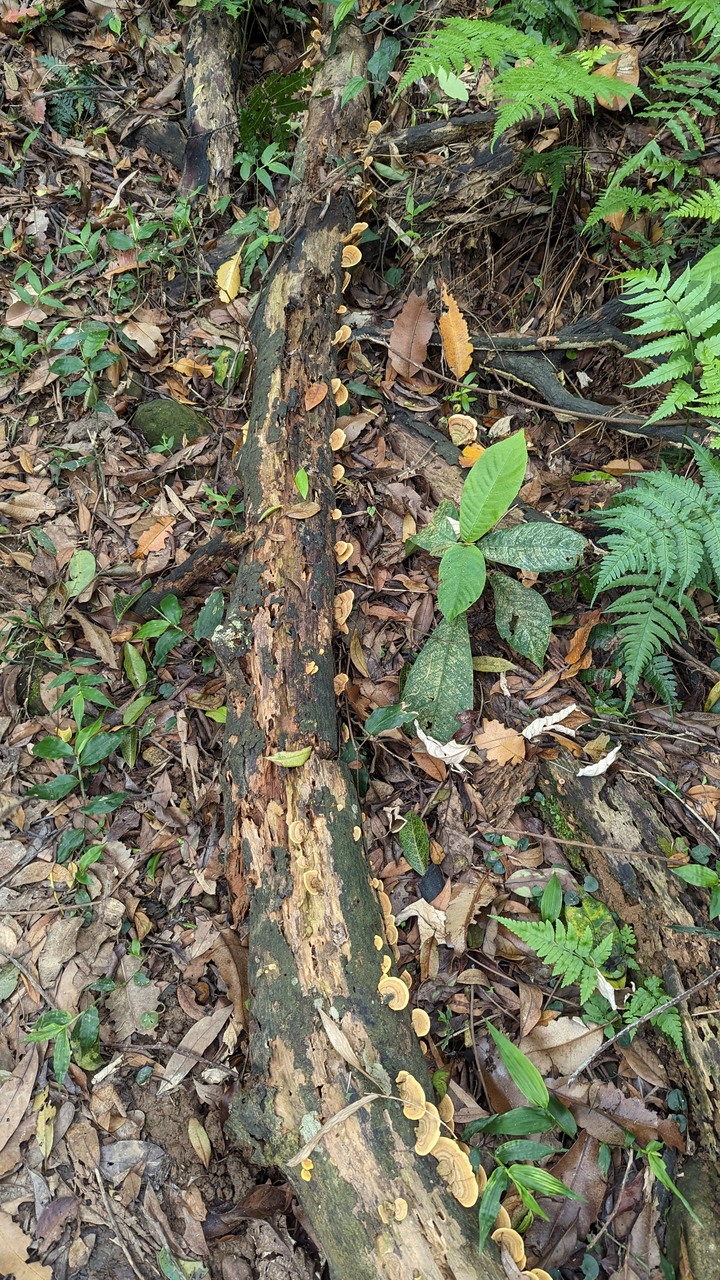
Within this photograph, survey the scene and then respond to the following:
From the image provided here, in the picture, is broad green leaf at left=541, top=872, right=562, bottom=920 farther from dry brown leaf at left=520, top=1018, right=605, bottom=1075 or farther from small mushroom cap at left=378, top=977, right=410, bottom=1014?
small mushroom cap at left=378, top=977, right=410, bottom=1014

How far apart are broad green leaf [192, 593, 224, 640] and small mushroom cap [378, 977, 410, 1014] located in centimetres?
183

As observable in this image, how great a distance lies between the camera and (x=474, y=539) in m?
3.33

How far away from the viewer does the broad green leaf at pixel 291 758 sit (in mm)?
2907

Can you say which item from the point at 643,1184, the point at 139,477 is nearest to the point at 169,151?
the point at 139,477

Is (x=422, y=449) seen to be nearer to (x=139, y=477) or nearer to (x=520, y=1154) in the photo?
(x=139, y=477)

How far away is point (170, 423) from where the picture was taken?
4.41 meters

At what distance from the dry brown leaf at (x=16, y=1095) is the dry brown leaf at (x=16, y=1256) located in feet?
0.84

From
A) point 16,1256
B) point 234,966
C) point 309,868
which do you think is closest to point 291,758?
point 309,868

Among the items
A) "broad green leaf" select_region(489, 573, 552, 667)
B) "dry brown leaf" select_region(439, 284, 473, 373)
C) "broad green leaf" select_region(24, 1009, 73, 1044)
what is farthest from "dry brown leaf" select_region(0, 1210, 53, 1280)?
"dry brown leaf" select_region(439, 284, 473, 373)

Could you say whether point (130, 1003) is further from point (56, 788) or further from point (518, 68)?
point (518, 68)

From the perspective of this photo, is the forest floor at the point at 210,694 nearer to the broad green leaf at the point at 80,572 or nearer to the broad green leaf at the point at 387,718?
the broad green leaf at the point at 80,572

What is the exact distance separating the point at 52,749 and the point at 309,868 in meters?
1.50

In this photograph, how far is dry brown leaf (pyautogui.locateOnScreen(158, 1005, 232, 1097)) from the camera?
288 centimetres

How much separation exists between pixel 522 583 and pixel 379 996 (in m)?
1.95
